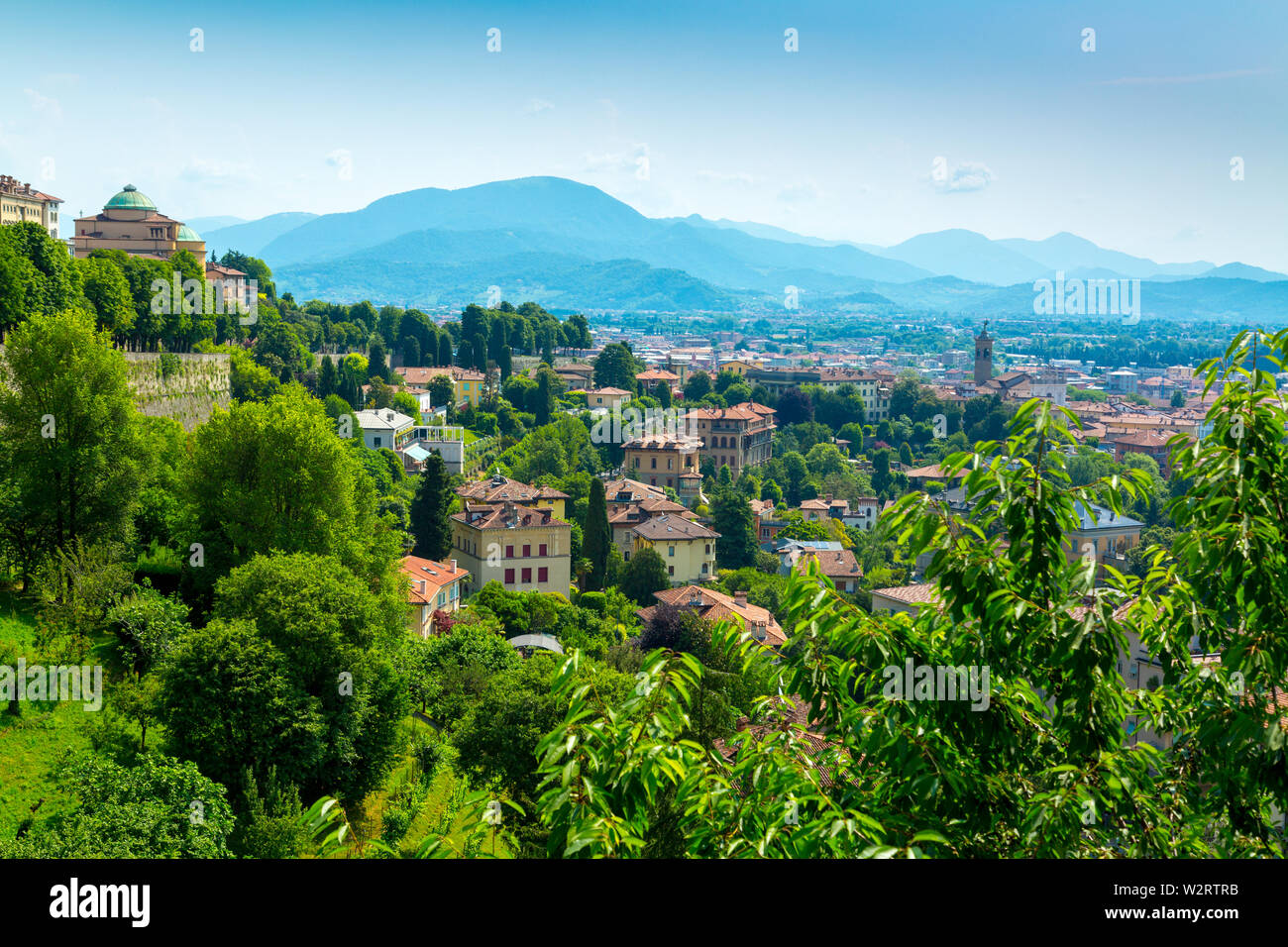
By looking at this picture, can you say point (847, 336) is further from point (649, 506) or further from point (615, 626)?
point (615, 626)

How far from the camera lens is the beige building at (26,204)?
49531 mm

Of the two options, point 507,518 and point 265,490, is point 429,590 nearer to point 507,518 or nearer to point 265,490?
point 507,518

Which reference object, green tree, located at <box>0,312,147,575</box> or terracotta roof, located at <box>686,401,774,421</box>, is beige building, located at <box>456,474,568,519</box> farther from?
terracotta roof, located at <box>686,401,774,421</box>

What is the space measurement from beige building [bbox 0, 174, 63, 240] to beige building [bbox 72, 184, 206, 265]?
4.94ft

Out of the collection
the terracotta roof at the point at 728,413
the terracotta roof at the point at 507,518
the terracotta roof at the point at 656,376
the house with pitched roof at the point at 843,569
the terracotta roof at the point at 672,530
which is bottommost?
the house with pitched roof at the point at 843,569

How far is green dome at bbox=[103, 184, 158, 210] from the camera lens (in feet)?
172

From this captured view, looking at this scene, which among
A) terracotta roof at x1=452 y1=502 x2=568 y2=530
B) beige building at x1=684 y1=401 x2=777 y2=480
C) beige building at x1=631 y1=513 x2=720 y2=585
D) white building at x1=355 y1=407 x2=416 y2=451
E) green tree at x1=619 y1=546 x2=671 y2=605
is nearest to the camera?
terracotta roof at x1=452 y1=502 x2=568 y2=530

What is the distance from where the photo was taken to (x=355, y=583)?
1556 centimetres

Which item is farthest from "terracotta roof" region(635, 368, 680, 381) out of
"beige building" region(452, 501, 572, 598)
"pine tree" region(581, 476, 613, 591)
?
"beige building" region(452, 501, 572, 598)

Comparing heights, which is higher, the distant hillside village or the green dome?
the green dome

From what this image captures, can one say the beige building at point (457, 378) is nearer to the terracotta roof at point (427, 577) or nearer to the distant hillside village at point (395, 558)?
the distant hillside village at point (395, 558)

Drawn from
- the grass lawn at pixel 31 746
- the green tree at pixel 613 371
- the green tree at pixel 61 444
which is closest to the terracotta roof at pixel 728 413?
the green tree at pixel 613 371

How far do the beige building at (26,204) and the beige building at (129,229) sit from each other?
151 cm

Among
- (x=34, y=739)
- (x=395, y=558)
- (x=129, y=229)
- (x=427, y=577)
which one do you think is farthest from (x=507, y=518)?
(x=129, y=229)
